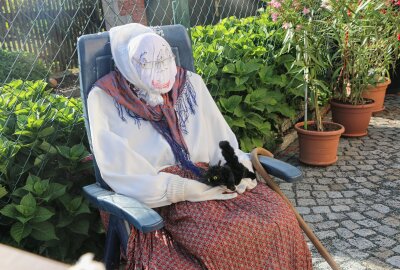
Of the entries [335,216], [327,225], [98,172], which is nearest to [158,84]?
[98,172]

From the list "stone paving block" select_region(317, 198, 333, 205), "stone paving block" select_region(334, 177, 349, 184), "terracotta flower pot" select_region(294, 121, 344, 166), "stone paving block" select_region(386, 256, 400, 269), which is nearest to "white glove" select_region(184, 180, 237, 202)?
"stone paving block" select_region(386, 256, 400, 269)

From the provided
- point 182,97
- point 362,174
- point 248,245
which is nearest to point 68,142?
point 182,97

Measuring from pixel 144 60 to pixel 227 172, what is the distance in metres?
0.62

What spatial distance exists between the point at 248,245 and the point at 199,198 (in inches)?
11.7

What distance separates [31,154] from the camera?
2262 millimetres

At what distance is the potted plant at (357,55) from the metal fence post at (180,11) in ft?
3.95

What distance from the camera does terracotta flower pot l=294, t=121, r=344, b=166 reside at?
149 inches

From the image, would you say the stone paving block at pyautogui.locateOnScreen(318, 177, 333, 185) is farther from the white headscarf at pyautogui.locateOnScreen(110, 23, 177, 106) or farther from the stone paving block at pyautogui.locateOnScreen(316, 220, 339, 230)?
the white headscarf at pyautogui.locateOnScreen(110, 23, 177, 106)

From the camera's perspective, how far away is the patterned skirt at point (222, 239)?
1.77 m

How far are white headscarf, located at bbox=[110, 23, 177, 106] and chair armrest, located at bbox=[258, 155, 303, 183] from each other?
59 cm

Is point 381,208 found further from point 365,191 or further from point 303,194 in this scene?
point 303,194

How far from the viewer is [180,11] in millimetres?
3043

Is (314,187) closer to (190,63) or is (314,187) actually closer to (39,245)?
(190,63)

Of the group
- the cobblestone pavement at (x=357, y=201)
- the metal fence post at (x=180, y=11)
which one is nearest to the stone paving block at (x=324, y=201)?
the cobblestone pavement at (x=357, y=201)
